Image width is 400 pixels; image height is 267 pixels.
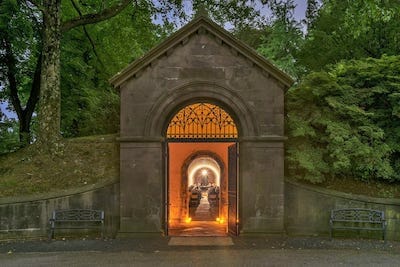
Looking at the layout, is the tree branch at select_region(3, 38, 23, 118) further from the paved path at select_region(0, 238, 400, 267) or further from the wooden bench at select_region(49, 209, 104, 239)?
the paved path at select_region(0, 238, 400, 267)

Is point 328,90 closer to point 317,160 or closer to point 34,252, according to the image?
point 317,160

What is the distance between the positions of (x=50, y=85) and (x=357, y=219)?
9998 mm

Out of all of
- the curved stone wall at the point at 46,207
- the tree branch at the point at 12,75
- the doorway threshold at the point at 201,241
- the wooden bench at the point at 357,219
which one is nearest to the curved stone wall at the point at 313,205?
the wooden bench at the point at 357,219

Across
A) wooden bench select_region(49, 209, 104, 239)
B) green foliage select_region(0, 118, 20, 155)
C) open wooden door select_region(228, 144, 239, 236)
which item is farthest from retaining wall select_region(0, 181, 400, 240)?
green foliage select_region(0, 118, 20, 155)

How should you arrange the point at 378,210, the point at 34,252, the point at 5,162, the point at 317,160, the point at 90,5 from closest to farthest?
1. the point at 34,252
2. the point at 378,210
3. the point at 317,160
4. the point at 5,162
5. the point at 90,5

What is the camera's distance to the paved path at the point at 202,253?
8.36m

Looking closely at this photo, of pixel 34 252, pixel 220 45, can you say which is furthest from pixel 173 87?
pixel 34 252

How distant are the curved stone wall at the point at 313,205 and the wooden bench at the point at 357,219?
0.68ft

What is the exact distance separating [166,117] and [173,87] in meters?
0.84

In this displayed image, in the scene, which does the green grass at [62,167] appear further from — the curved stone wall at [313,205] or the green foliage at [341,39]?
the green foliage at [341,39]

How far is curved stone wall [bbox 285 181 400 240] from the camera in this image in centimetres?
1135

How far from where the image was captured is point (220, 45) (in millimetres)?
11602

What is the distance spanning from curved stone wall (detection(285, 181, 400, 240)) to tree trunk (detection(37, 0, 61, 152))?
24.4 ft

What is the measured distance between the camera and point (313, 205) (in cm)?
1160
